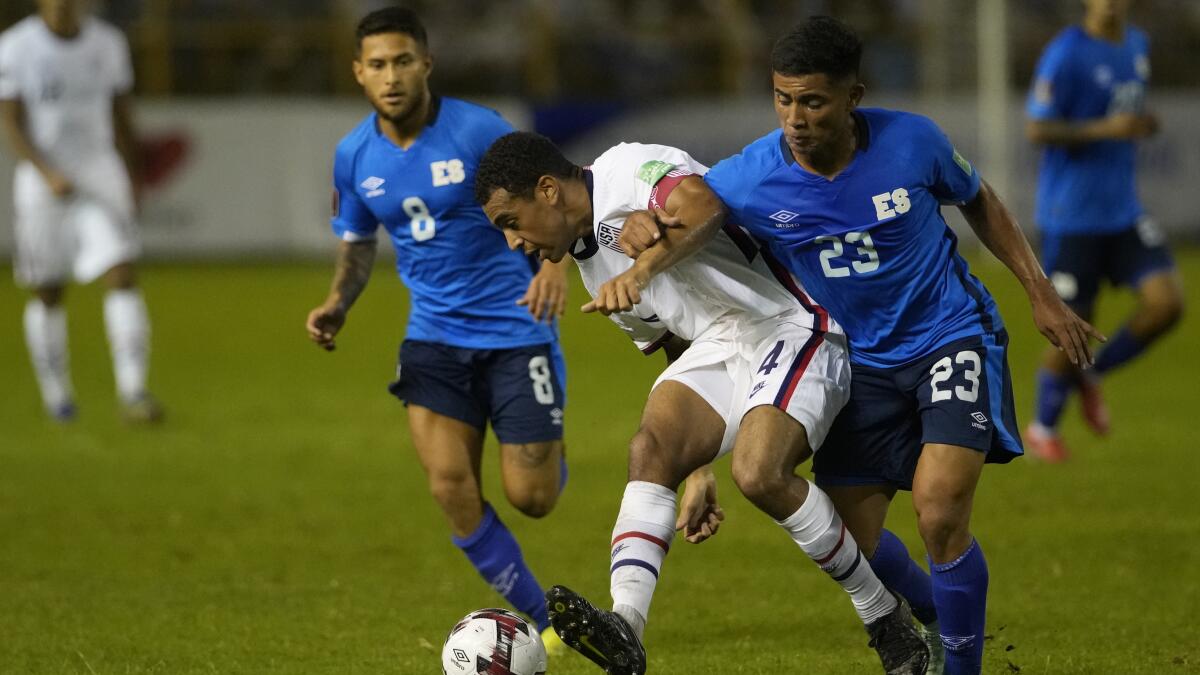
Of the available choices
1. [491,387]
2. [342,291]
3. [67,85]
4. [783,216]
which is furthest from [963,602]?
[67,85]

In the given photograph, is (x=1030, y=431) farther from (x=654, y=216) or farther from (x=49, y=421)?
(x=49, y=421)

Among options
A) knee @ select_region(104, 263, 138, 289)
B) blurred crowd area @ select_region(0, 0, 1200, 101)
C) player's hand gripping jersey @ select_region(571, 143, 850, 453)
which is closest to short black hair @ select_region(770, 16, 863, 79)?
player's hand gripping jersey @ select_region(571, 143, 850, 453)

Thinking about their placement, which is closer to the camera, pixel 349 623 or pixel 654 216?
pixel 654 216

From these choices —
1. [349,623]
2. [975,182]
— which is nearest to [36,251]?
[349,623]

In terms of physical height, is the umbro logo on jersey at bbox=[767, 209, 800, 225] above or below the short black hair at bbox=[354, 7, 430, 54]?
below

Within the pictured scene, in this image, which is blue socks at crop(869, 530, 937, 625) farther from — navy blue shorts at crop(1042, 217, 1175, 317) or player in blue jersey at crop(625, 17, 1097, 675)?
navy blue shorts at crop(1042, 217, 1175, 317)

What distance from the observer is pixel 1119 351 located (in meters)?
9.97

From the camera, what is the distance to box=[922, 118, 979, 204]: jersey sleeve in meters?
5.02

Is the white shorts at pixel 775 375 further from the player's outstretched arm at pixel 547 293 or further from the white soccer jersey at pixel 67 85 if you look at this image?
the white soccer jersey at pixel 67 85

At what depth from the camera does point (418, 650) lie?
5.80 metres

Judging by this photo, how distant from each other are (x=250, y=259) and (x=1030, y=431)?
627 inches

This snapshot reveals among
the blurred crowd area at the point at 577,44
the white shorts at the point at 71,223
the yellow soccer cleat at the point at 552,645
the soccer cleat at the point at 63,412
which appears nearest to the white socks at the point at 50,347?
the soccer cleat at the point at 63,412

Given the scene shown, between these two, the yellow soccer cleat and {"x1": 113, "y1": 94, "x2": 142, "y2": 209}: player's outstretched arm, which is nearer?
the yellow soccer cleat

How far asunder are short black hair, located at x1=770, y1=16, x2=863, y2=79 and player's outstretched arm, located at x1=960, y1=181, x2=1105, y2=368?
60cm
